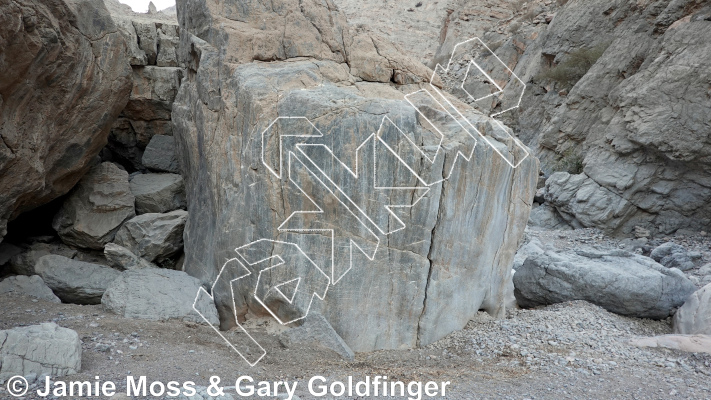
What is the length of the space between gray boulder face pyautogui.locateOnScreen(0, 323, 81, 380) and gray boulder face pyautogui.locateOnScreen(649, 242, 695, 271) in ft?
26.9

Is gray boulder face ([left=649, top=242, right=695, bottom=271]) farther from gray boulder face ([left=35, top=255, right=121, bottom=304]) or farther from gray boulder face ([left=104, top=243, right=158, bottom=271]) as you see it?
gray boulder face ([left=35, top=255, right=121, bottom=304])

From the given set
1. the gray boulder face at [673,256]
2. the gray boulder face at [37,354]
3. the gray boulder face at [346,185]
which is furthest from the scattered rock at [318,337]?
the gray boulder face at [673,256]

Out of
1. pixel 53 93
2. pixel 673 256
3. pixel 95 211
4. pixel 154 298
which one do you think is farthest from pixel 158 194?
pixel 673 256

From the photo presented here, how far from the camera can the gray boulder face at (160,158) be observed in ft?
27.0

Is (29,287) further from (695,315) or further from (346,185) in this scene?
(695,315)

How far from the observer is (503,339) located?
5.16m

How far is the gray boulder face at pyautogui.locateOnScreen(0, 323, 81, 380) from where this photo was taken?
11.3 ft

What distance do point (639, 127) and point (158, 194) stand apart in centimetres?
890

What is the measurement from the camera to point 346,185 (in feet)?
16.1

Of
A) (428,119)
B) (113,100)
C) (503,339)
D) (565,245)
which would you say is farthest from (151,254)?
(565,245)

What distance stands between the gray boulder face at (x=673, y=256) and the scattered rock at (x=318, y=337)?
6077 mm

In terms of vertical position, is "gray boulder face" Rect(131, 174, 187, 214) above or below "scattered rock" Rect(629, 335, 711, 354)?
above

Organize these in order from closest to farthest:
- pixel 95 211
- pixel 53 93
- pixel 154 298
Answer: pixel 154 298 → pixel 53 93 → pixel 95 211

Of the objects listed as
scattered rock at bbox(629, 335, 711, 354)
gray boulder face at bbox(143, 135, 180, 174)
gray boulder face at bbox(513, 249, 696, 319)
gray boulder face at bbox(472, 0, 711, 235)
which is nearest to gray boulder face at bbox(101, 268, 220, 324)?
gray boulder face at bbox(143, 135, 180, 174)
